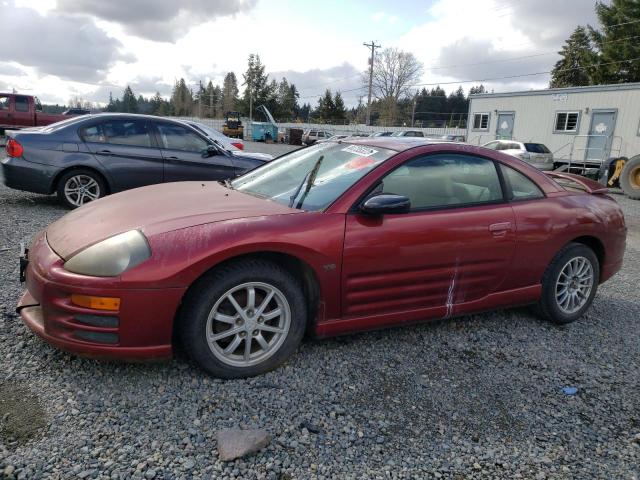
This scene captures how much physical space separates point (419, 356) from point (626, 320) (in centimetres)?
214

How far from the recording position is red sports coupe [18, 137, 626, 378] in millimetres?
2490

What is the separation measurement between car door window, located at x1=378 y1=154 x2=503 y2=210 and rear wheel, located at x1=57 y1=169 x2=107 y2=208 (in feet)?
16.4

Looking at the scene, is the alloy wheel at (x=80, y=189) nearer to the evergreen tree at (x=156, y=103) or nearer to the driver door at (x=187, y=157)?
the driver door at (x=187, y=157)

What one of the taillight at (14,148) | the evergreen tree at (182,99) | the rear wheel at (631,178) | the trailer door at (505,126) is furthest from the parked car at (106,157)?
the evergreen tree at (182,99)

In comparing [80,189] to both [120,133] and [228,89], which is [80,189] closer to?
[120,133]

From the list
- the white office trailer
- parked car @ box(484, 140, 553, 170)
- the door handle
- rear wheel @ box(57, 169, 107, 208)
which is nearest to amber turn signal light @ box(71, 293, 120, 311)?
the door handle

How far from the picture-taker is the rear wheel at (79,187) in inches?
259

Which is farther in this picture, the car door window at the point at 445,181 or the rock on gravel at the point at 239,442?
the car door window at the point at 445,181

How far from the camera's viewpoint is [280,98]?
80.2 m

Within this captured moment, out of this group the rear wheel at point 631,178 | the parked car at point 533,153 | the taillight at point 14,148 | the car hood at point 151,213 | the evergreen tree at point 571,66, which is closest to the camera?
the car hood at point 151,213

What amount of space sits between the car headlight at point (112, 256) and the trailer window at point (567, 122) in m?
21.8

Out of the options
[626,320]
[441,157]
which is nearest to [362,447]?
[441,157]

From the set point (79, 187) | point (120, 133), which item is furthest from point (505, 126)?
point (79, 187)

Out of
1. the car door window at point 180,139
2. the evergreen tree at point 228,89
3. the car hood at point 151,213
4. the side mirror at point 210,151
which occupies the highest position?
the evergreen tree at point 228,89
